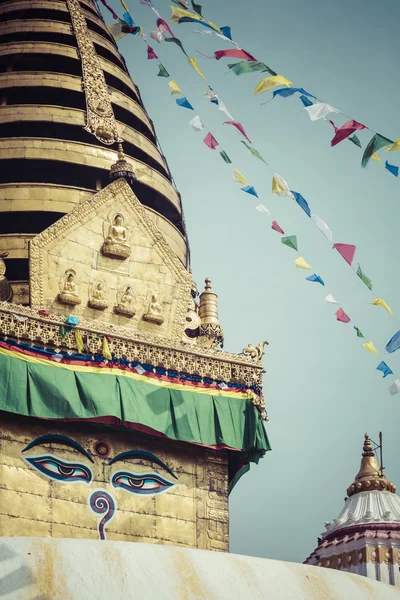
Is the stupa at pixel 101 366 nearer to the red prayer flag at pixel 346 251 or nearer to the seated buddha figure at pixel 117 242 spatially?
the seated buddha figure at pixel 117 242

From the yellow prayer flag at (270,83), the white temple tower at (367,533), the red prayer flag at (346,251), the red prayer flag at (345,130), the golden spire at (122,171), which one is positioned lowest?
the white temple tower at (367,533)

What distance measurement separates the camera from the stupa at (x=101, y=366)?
19438 mm

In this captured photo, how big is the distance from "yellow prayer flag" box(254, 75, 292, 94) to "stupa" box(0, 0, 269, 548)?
18.6ft

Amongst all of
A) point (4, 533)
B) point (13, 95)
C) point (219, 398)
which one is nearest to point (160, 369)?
point (219, 398)

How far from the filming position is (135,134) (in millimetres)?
27078

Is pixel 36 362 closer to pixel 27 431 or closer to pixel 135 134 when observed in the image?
pixel 27 431

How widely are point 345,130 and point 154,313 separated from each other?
6.81 metres

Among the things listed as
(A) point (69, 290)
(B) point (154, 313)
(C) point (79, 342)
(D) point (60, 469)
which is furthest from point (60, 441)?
(B) point (154, 313)

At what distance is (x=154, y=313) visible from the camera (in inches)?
872

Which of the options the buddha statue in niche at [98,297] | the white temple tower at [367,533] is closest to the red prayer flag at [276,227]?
the buddha statue in niche at [98,297]

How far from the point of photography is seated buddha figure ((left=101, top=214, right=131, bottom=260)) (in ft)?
73.2

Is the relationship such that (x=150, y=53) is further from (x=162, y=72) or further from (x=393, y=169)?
(x=393, y=169)

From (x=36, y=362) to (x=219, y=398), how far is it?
11.1 ft

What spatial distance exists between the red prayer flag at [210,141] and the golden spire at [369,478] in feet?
26.4
